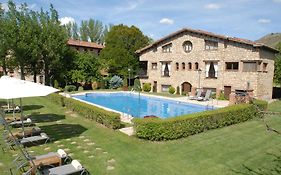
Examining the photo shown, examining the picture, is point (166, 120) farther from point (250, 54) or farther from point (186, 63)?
point (186, 63)

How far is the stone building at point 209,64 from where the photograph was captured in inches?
1110

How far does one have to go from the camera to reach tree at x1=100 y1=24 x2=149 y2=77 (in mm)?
43188

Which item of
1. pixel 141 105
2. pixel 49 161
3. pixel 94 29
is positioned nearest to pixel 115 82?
pixel 141 105

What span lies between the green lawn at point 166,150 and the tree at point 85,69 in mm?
23090

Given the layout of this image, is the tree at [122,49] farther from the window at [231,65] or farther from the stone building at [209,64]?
the window at [231,65]

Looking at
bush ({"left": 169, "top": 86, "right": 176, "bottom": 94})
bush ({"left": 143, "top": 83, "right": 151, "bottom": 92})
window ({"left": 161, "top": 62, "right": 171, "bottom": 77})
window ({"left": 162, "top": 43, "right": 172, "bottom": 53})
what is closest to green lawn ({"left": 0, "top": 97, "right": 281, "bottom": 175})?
bush ({"left": 169, "top": 86, "right": 176, "bottom": 94})

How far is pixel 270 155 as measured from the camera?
1062cm

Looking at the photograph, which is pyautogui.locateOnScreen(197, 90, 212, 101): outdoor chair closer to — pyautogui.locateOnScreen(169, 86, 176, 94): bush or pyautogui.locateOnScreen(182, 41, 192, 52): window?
pyautogui.locateOnScreen(169, 86, 176, 94): bush

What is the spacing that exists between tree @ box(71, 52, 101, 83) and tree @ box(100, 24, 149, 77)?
2.97m

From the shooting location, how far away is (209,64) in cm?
3152

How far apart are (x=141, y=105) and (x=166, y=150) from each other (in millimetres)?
17330

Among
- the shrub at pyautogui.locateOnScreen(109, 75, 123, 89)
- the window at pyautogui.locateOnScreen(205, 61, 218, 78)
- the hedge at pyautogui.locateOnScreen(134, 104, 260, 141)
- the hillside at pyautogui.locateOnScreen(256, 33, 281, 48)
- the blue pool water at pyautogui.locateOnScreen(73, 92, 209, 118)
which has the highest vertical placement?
the hillside at pyautogui.locateOnScreen(256, 33, 281, 48)

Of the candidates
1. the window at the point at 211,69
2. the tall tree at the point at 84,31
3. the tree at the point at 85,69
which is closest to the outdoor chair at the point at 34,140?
the window at the point at 211,69

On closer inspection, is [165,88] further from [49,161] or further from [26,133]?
[49,161]
